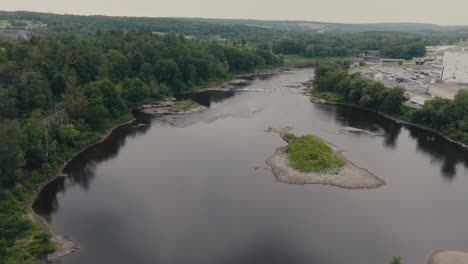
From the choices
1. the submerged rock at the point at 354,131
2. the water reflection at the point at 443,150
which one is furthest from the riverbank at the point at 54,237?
the submerged rock at the point at 354,131

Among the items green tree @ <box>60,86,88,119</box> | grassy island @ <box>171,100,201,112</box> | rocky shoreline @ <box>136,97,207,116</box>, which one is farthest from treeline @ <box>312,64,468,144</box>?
green tree @ <box>60,86,88,119</box>

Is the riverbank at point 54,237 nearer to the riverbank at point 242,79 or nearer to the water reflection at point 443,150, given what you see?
the water reflection at point 443,150

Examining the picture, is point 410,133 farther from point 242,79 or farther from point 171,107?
point 242,79

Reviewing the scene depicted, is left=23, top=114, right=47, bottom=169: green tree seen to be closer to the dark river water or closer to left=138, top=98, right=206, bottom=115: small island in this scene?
the dark river water

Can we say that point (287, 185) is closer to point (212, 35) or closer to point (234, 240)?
point (234, 240)

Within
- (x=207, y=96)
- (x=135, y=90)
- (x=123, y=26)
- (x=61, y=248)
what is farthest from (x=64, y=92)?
(x=123, y=26)
